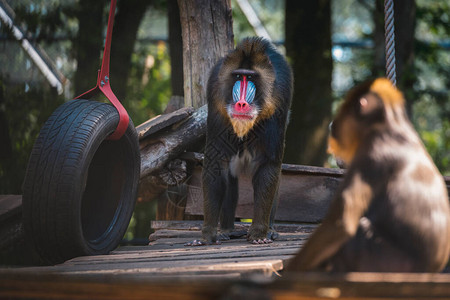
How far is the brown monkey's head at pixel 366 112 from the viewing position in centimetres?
204

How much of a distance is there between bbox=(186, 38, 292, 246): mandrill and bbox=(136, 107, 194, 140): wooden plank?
Answer: 0.68m

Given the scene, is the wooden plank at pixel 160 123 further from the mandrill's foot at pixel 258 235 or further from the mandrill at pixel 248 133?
the mandrill's foot at pixel 258 235

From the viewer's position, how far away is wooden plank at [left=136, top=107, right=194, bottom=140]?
4266 mm

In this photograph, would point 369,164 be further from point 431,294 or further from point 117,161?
point 117,161

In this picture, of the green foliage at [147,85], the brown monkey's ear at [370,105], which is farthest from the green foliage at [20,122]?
the brown monkey's ear at [370,105]

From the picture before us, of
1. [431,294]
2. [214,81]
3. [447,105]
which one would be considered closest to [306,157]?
[447,105]

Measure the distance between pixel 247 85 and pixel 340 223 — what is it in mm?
2003

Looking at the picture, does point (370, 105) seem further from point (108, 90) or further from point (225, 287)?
point (108, 90)

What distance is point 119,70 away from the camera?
6680 mm

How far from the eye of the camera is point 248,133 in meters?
3.74

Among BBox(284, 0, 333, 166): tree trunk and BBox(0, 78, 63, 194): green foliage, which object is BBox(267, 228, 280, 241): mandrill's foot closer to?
BBox(0, 78, 63, 194): green foliage

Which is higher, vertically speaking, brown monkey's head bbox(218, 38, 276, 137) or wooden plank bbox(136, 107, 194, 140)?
brown monkey's head bbox(218, 38, 276, 137)

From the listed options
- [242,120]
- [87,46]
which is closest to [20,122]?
[87,46]

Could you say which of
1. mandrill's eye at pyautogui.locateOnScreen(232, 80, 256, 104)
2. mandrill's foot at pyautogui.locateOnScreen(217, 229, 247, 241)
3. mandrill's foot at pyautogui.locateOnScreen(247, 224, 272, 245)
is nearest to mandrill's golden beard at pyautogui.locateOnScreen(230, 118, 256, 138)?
mandrill's eye at pyautogui.locateOnScreen(232, 80, 256, 104)
